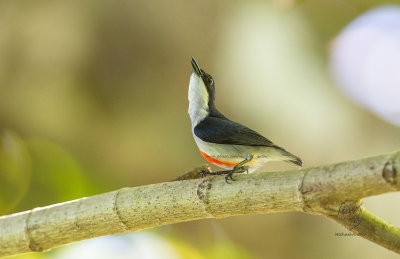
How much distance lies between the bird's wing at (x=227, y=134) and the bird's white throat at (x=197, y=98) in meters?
0.17

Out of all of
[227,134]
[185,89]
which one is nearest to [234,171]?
[227,134]

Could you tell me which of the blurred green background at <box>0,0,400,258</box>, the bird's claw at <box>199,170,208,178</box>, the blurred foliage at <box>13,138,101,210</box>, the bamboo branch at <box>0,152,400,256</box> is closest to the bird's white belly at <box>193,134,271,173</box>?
the bird's claw at <box>199,170,208,178</box>

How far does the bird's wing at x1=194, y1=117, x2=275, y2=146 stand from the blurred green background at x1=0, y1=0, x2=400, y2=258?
1.72 meters

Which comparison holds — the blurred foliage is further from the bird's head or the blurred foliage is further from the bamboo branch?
the bamboo branch

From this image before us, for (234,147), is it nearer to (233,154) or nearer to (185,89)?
(233,154)

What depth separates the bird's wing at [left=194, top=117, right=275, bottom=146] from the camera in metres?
1.87

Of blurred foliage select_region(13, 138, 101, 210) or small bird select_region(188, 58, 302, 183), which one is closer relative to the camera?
small bird select_region(188, 58, 302, 183)

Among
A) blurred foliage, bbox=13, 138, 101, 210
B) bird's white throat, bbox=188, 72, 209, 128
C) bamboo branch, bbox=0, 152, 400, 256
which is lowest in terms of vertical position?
blurred foliage, bbox=13, 138, 101, 210

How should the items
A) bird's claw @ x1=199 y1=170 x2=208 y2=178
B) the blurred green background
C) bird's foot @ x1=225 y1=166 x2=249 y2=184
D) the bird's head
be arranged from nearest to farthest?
bird's foot @ x1=225 y1=166 x2=249 y2=184 → bird's claw @ x1=199 y1=170 x2=208 y2=178 → the bird's head → the blurred green background

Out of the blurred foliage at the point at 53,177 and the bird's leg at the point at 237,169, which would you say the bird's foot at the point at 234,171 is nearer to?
the bird's leg at the point at 237,169

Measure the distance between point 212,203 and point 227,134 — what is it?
0.48m

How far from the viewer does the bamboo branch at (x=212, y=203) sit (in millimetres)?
1234

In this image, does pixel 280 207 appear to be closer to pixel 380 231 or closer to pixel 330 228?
pixel 380 231

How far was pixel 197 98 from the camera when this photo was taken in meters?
2.33
